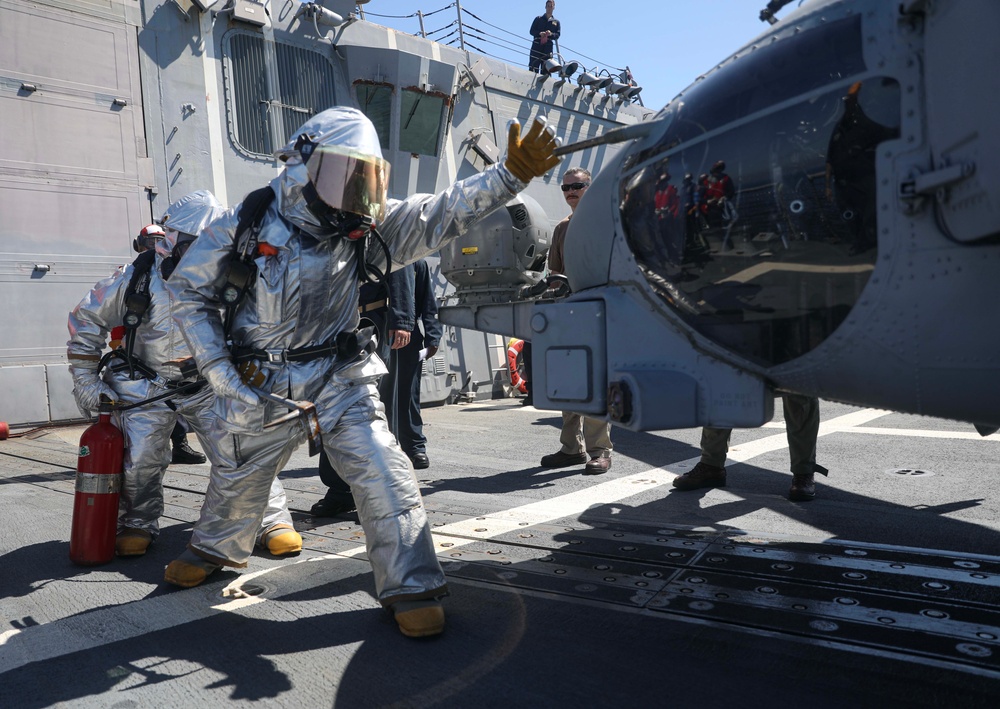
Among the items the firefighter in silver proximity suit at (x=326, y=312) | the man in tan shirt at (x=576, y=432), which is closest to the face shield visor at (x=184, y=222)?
the firefighter in silver proximity suit at (x=326, y=312)

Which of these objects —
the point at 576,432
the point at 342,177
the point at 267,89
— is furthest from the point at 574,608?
the point at 267,89

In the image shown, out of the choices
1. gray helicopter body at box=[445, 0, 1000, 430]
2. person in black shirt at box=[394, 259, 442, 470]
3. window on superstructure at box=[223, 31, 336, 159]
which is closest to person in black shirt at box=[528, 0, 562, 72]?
window on superstructure at box=[223, 31, 336, 159]

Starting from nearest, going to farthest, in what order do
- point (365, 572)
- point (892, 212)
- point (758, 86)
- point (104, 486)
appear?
point (892, 212) < point (758, 86) < point (365, 572) < point (104, 486)

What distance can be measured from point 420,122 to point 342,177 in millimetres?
8092

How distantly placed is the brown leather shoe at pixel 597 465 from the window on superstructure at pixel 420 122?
6.50 metres

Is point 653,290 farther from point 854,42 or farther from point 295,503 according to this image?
point 295,503

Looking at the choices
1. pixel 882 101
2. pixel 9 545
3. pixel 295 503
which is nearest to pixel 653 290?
pixel 882 101

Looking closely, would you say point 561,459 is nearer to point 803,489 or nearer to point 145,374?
point 803,489

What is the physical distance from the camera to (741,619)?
98.6 inches

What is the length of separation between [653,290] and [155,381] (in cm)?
265

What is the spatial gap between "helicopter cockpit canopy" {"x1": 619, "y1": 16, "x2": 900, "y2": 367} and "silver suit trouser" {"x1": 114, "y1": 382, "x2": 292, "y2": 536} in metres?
2.36

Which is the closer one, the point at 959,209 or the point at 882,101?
the point at 959,209

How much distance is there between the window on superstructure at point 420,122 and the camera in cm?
1012

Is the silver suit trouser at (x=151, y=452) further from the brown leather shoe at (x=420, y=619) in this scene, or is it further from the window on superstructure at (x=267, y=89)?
the window on superstructure at (x=267, y=89)
